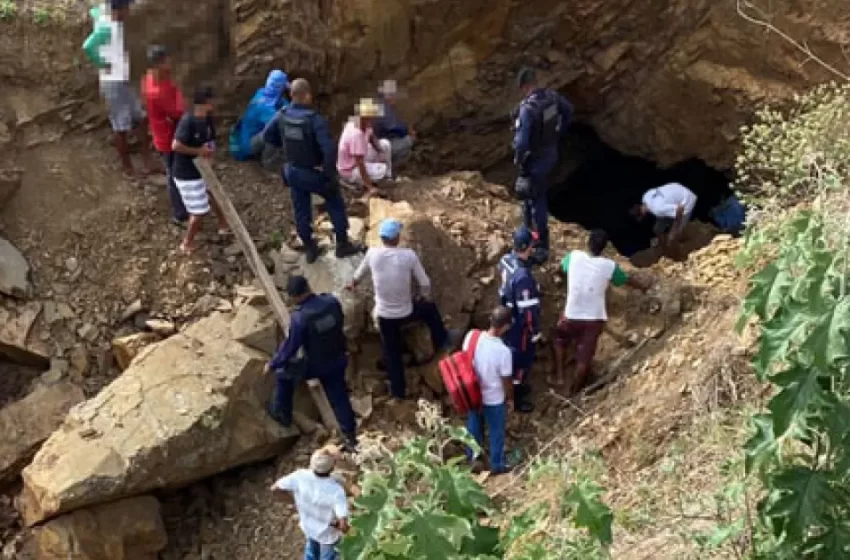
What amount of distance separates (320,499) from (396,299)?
1775 millimetres

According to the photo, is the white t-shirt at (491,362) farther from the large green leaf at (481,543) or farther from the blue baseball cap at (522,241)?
the large green leaf at (481,543)

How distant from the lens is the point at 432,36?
10664 millimetres

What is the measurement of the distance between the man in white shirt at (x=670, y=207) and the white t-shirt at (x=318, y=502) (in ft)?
16.8

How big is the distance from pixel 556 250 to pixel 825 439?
4456mm

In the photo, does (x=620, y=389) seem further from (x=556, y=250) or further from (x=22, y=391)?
(x=22, y=391)

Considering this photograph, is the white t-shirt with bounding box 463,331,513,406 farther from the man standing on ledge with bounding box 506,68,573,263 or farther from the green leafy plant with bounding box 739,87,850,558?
the green leafy plant with bounding box 739,87,850,558

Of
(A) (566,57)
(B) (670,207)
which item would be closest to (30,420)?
(B) (670,207)

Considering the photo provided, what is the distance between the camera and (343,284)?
829cm

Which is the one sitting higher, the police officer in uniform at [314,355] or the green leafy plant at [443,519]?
the green leafy plant at [443,519]

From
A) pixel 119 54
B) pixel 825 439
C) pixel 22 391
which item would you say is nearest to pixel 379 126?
pixel 119 54

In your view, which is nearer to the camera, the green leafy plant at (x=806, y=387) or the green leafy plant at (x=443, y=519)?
the green leafy plant at (x=806, y=387)

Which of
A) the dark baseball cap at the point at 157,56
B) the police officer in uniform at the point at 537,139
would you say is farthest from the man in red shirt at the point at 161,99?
the police officer in uniform at the point at 537,139

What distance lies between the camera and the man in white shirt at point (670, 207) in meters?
10.4

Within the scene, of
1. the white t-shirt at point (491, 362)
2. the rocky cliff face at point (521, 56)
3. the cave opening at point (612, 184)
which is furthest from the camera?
the cave opening at point (612, 184)
